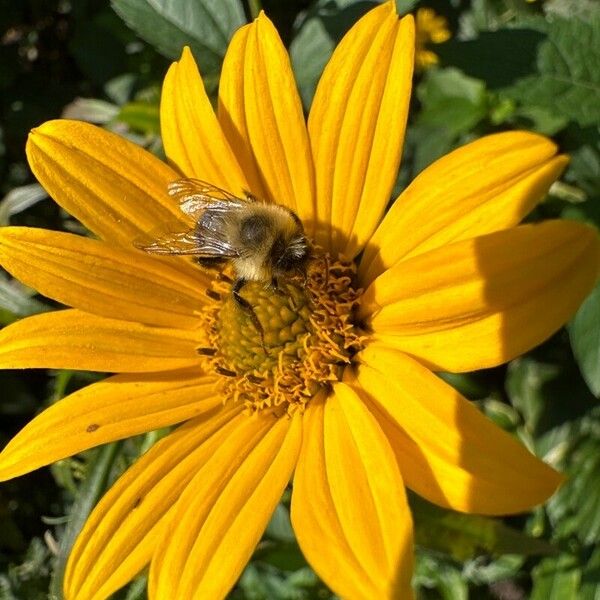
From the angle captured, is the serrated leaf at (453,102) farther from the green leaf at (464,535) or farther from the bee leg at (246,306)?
the green leaf at (464,535)

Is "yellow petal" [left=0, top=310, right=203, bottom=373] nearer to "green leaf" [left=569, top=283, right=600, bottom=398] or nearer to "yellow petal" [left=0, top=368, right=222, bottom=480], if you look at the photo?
"yellow petal" [left=0, top=368, right=222, bottom=480]

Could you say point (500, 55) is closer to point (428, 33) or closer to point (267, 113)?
point (267, 113)

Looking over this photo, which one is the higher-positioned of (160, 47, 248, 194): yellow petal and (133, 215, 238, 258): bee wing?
(160, 47, 248, 194): yellow petal

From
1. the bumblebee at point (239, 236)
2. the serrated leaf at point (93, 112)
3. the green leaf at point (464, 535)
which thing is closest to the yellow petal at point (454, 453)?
the bumblebee at point (239, 236)

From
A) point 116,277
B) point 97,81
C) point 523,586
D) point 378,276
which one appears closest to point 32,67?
point 97,81

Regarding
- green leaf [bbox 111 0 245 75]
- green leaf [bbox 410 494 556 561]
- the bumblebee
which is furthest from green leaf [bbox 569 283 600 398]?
green leaf [bbox 111 0 245 75]
